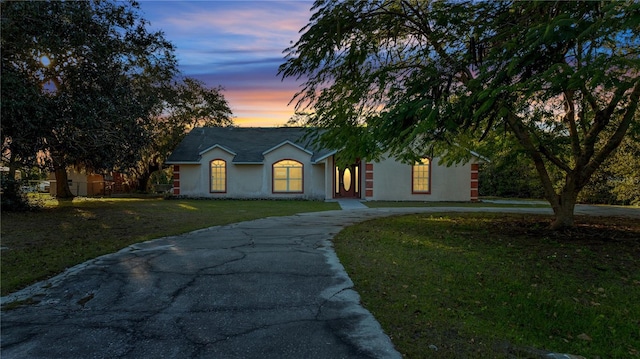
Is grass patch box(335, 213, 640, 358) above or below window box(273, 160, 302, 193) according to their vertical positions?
below

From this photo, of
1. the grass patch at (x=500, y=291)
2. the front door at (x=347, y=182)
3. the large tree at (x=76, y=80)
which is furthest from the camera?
the front door at (x=347, y=182)

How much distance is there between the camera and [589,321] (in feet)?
13.3

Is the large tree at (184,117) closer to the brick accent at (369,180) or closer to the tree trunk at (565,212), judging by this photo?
the brick accent at (369,180)

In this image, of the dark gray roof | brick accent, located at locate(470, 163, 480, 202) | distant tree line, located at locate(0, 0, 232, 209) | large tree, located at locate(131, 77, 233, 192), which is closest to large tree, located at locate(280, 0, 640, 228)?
distant tree line, located at locate(0, 0, 232, 209)

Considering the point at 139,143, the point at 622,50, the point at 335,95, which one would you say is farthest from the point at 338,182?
the point at 622,50

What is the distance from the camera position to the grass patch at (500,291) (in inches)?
139

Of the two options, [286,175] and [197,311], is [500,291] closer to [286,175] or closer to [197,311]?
[197,311]

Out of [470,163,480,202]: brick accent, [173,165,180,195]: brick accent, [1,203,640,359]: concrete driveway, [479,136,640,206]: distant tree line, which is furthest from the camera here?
[173,165,180,195]: brick accent

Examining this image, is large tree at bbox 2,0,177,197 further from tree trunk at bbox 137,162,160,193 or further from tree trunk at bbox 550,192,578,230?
tree trunk at bbox 137,162,160,193

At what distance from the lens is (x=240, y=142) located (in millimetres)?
25500

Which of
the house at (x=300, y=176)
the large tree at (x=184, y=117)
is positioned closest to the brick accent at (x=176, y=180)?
the house at (x=300, y=176)

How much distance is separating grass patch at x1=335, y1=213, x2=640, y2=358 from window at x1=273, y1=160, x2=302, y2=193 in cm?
1472

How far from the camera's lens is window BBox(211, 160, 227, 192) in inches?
944

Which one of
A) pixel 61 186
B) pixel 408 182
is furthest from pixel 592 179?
pixel 61 186
